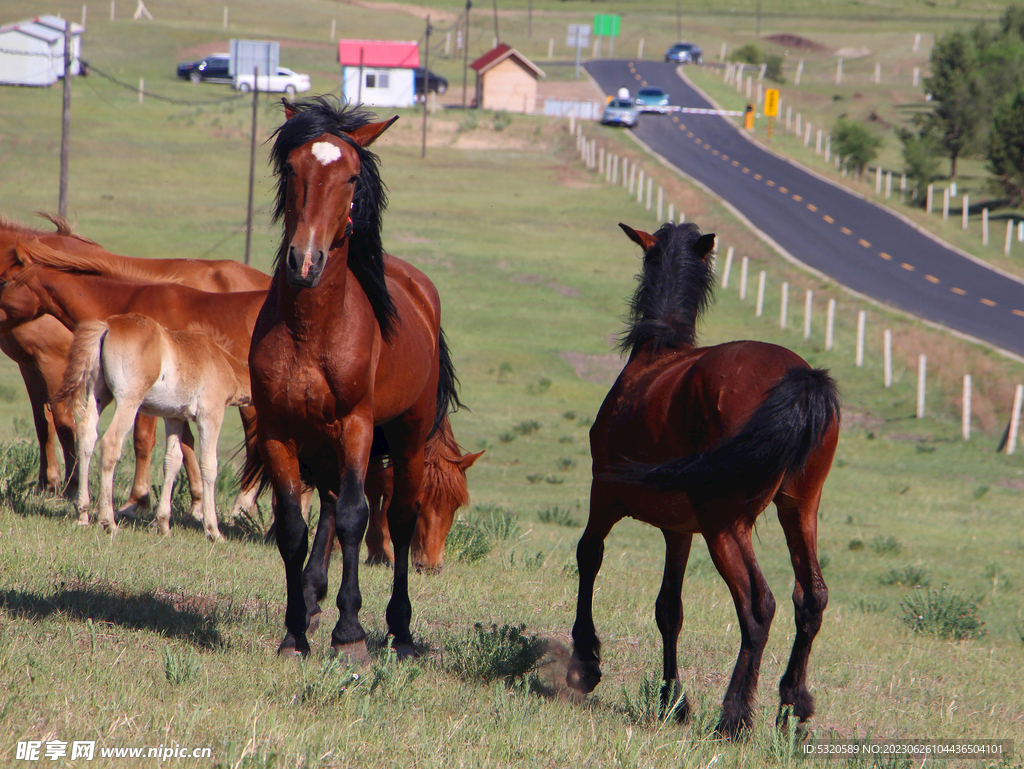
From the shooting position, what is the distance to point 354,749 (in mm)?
3758

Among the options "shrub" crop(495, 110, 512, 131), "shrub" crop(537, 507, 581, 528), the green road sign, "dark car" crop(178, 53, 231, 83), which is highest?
the green road sign

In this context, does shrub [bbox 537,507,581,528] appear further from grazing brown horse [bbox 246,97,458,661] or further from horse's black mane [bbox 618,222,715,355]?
grazing brown horse [bbox 246,97,458,661]

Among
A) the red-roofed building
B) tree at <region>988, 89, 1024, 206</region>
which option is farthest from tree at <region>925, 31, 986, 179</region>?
the red-roofed building

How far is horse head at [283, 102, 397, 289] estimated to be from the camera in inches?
183

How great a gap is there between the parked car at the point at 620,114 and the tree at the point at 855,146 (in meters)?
12.1

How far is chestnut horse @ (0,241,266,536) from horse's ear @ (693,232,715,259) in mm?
4961

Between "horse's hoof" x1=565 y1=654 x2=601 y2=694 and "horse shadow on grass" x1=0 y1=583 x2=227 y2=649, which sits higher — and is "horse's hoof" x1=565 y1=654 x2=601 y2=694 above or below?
below

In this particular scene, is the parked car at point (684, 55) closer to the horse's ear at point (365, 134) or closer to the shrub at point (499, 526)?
the shrub at point (499, 526)

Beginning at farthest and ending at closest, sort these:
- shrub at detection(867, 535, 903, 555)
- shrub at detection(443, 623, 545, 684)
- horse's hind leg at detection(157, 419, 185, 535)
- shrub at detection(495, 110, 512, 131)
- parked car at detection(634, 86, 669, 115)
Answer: parked car at detection(634, 86, 669, 115) → shrub at detection(495, 110, 512, 131) → shrub at detection(867, 535, 903, 555) → horse's hind leg at detection(157, 419, 185, 535) → shrub at detection(443, 623, 545, 684)

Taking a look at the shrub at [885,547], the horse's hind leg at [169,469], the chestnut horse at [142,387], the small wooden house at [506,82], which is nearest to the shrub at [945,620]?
the shrub at [885,547]

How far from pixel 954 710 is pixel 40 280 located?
8.36m

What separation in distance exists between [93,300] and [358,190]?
5049 millimetres

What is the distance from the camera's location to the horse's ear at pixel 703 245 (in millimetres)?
6289

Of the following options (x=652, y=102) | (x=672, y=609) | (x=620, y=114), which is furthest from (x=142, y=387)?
(x=652, y=102)
